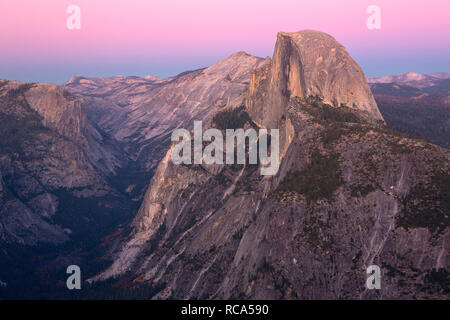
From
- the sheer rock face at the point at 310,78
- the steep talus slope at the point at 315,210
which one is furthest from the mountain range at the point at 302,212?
the sheer rock face at the point at 310,78

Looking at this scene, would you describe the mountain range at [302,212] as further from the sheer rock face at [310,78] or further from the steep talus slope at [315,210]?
the sheer rock face at [310,78]

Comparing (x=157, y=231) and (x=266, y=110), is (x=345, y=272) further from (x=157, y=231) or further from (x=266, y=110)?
(x=157, y=231)

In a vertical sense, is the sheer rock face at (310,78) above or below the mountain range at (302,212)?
above

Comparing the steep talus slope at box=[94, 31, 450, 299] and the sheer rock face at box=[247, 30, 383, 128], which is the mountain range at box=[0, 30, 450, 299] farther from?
the sheer rock face at box=[247, 30, 383, 128]

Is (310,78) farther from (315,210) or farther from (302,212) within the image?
(315,210)

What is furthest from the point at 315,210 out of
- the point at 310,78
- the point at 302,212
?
the point at 310,78

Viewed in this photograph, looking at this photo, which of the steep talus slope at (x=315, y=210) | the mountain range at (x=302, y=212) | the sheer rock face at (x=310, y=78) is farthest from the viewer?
the sheer rock face at (x=310, y=78)
